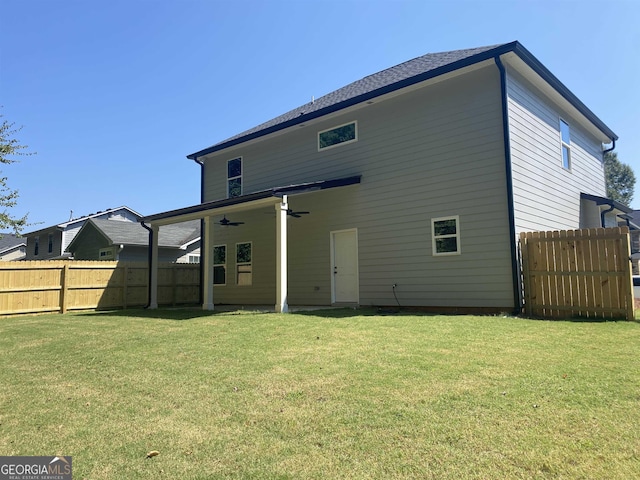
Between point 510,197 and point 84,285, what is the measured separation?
41.4ft

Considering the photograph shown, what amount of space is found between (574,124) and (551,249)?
7092 mm

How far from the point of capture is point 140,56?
13.3 m

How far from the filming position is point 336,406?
127 inches

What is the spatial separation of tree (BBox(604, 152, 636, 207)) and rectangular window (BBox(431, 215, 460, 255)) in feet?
137

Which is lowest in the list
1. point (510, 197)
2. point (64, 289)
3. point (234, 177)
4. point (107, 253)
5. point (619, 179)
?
point (64, 289)

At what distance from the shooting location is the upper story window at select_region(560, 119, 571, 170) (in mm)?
12094

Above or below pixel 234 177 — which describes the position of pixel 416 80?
above

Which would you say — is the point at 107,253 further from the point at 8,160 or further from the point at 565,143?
the point at 565,143

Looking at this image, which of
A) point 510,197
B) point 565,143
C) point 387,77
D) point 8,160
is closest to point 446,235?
point 510,197

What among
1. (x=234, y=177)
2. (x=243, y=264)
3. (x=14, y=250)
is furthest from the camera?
(x=14, y=250)

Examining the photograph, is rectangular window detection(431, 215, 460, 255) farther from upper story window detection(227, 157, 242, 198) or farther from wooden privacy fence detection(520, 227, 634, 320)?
upper story window detection(227, 157, 242, 198)

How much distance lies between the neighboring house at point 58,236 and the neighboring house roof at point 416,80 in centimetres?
1704

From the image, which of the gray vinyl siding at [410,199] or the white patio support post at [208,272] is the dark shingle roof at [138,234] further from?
the white patio support post at [208,272]

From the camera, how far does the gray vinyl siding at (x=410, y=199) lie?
9.16 metres
